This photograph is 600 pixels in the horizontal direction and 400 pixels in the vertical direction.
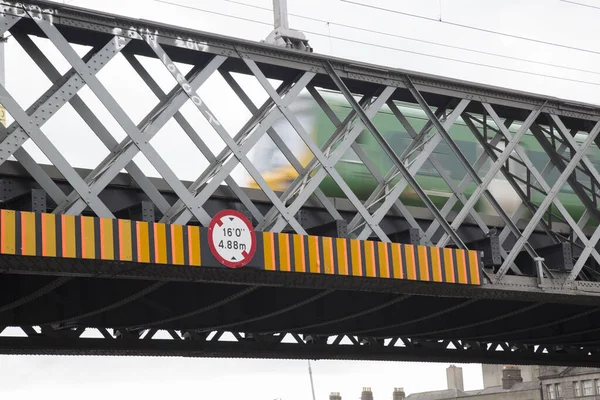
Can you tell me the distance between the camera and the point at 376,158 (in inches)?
920

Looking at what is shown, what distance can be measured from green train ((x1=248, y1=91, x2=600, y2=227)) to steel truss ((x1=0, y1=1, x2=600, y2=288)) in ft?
6.19

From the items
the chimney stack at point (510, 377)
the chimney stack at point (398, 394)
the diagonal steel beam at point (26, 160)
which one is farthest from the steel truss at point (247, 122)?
the chimney stack at point (398, 394)

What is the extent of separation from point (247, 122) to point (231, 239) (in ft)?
7.77

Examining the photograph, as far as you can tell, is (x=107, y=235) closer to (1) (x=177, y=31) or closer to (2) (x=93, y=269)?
(2) (x=93, y=269)

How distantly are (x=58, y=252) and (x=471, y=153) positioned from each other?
47.2 ft

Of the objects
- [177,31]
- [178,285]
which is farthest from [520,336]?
[177,31]

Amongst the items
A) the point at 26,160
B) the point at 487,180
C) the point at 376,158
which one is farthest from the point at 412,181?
the point at 376,158

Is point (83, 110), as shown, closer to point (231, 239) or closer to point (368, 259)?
point (231, 239)

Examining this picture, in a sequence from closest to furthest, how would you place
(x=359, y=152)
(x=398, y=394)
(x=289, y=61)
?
(x=289, y=61), (x=359, y=152), (x=398, y=394)

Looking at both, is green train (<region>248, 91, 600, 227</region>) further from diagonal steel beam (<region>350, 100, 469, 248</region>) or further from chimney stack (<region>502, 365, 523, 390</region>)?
chimney stack (<region>502, 365, 523, 390</region>)

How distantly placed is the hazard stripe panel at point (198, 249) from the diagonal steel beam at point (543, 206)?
798mm

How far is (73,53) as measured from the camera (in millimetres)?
14484

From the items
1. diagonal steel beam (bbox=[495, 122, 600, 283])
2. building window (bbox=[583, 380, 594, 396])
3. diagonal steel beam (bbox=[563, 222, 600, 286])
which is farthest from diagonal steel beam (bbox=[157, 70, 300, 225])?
building window (bbox=[583, 380, 594, 396])

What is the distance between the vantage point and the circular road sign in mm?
14594
